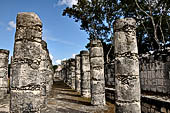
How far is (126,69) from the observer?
4.97m

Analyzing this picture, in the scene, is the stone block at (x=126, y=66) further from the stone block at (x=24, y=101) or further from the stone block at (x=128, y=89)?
the stone block at (x=24, y=101)

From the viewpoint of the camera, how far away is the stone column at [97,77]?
7.77 metres

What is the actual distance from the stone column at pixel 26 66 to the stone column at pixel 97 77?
413 cm

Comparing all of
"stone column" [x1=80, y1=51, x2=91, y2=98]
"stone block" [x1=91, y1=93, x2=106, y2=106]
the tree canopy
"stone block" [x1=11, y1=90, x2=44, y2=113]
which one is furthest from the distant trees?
"stone block" [x1=11, y1=90, x2=44, y2=113]

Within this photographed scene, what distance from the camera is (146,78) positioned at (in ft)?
23.4

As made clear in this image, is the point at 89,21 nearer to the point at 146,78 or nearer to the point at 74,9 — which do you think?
the point at 74,9

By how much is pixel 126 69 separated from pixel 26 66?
295 cm

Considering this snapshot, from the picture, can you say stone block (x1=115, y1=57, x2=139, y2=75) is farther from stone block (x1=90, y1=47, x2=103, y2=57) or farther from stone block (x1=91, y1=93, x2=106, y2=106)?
stone block (x1=90, y1=47, x2=103, y2=57)

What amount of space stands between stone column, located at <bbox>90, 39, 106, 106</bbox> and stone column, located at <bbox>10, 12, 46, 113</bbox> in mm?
4126

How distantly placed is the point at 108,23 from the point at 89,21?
2042mm

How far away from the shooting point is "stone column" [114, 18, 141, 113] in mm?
4840

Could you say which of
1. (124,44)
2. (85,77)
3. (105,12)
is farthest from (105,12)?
(124,44)

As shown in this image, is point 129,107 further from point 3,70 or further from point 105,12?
point 105,12

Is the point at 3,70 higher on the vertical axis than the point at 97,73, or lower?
higher
